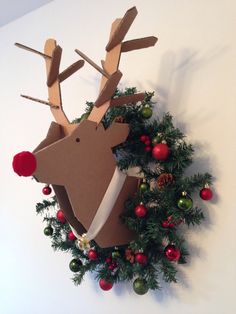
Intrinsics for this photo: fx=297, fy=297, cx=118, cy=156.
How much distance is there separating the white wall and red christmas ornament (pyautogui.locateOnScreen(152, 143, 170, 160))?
4.4 inches

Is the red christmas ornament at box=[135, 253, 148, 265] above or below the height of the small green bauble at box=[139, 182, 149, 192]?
below

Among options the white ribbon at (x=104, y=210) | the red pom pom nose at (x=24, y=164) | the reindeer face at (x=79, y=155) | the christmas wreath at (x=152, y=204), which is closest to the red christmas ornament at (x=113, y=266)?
the christmas wreath at (x=152, y=204)

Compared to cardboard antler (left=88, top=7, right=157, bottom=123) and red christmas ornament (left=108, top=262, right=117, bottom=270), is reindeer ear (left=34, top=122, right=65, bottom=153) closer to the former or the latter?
cardboard antler (left=88, top=7, right=157, bottom=123)

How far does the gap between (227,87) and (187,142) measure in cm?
16

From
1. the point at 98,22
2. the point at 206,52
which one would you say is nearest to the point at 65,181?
the point at 206,52

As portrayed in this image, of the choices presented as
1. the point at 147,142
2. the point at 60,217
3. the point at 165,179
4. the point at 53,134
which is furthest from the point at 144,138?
the point at 60,217

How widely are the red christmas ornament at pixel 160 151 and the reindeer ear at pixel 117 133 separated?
85 mm

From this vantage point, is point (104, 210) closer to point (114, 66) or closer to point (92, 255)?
point (92, 255)

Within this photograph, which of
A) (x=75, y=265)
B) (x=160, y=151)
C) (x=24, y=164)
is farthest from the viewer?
(x=75, y=265)

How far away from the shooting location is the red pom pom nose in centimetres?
56

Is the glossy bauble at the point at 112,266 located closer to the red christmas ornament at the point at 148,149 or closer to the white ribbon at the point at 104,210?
the white ribbon at the point at 104,210

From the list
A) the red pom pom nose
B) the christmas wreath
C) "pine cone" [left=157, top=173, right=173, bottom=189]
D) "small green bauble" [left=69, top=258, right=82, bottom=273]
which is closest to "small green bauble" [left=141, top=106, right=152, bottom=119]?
the christmas wreath

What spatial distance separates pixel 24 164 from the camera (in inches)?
22.2

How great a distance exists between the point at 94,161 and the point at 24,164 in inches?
6.7
